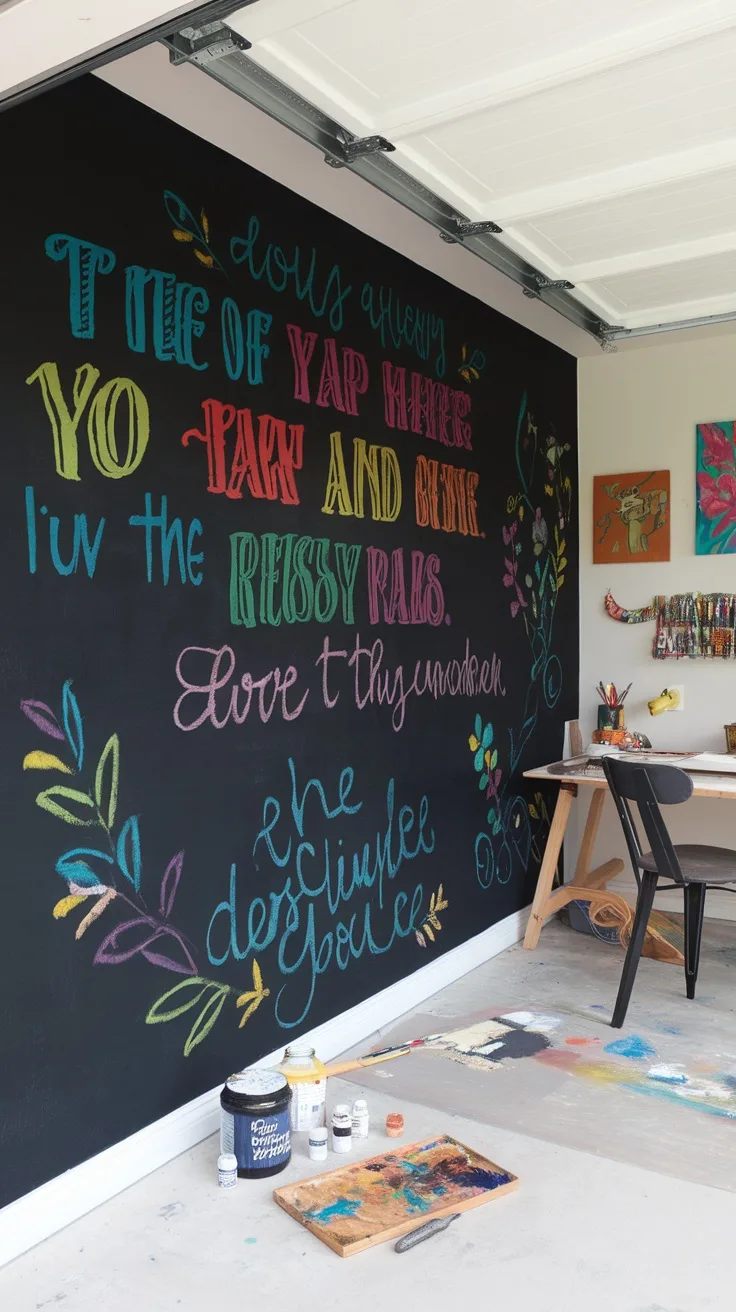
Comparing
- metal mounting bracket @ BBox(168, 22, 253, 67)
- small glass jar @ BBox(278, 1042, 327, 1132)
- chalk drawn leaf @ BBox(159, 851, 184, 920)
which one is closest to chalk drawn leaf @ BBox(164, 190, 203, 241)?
metal mounting bracket @ BBox(168, 22, 253, 67)

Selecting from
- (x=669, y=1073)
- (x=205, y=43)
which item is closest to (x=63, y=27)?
(x=205, y=43)

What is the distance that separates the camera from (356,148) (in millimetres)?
2564

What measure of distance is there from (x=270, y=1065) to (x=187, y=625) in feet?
4.03

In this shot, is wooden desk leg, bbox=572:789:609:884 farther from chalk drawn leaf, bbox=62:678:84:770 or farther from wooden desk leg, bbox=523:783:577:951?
chalk drawn leaf, bbox=62:678:84:770

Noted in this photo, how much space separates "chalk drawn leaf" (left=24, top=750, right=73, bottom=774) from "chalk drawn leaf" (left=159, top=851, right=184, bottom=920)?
406mm

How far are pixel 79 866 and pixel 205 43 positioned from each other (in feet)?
5.69

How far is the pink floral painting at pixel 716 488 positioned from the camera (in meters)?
4.45

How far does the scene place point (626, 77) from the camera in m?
2.24

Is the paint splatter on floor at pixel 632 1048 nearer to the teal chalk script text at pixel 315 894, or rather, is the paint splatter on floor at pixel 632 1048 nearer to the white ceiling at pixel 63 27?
the teal chalk script text at pixel 315 894

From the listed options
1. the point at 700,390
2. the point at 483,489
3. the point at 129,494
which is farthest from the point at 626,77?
the point at 700,390

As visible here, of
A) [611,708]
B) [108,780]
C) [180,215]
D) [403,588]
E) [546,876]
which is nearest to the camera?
[108,780]

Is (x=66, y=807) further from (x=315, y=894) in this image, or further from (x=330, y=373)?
(x=330, y=373)

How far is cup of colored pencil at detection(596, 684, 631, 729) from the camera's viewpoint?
15.1ft

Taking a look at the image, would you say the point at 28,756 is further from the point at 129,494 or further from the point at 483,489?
the point at 483,489
